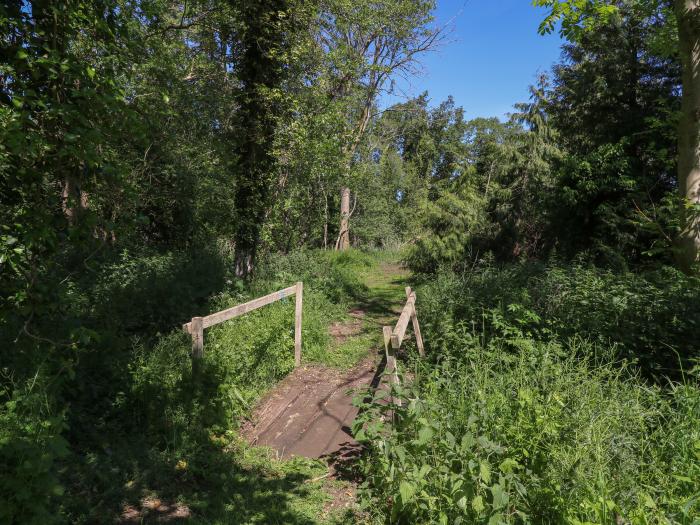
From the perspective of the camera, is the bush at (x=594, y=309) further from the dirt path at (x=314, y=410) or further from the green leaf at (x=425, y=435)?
the green leaf at (x=425, y=435)

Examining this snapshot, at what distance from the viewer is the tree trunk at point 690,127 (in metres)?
6.20

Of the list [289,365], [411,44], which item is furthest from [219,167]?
[411,44]

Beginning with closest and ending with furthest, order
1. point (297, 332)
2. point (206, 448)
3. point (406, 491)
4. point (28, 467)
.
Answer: point (28, 467) → point (406, 491) → point (206, 448) → point (297, 332)

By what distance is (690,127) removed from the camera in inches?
252

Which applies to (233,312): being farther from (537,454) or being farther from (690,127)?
(690,127)

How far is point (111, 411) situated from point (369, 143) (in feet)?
65.3

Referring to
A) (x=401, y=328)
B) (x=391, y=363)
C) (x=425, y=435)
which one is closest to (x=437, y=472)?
(x=425, y=435)

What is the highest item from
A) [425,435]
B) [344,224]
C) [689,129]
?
[689,129]

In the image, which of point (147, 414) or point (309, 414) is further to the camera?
point (309, 414)

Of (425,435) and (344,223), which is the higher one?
(344,223)

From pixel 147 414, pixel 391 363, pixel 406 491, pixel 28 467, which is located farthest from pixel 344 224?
pixel 28 467

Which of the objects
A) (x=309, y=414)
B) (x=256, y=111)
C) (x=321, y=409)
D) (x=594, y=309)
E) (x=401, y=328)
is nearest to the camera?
(x=401, y=328)

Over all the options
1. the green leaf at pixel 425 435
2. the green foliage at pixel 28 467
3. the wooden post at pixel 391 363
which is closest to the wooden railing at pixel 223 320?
the green foliage at pixel 28 467

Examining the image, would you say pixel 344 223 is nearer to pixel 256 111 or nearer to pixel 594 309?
pixel 256 111
